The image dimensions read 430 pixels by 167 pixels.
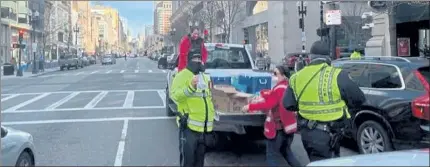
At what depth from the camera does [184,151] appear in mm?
5945

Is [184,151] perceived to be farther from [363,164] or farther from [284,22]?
[284,22]

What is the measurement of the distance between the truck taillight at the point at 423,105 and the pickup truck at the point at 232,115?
74.9 inches

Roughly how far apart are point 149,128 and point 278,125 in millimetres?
5331

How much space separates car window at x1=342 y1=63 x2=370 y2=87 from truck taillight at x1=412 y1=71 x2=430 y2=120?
116 cm

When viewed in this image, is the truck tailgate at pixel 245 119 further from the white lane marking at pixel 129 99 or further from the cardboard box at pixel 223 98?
the white lane marking at pixel 129 99

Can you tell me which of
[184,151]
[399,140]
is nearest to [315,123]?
[184,151]

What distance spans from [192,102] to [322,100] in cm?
141

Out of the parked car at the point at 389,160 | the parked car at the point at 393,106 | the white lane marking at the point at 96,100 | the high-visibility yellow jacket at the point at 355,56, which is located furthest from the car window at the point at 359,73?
the white lane marking at the point at 96,100

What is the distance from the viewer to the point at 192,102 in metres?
5.85

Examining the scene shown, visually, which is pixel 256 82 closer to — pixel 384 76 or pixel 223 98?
pixel 223 98

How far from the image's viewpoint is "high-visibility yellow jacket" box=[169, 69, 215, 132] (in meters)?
5.83

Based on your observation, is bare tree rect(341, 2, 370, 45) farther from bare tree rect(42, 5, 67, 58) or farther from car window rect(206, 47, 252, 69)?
bare tree rect(42, 5, 67, 58)

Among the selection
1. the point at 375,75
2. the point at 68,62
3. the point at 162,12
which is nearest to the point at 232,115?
the point at 375,75

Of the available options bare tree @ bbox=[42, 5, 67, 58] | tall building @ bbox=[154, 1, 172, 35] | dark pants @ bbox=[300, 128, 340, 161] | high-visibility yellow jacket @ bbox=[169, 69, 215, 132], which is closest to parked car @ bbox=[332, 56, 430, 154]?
dark pants @ bbox=[300, 128, 340, 161]
